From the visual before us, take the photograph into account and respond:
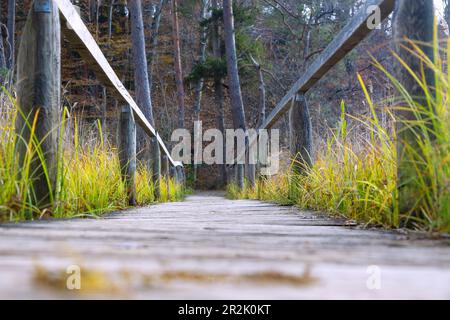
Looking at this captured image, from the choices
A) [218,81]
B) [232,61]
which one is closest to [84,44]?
[232,61]

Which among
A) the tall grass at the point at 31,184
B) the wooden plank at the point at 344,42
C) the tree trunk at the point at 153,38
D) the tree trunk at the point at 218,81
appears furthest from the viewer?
the tree trunk at the point at 153,38

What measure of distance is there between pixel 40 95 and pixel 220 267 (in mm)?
1207

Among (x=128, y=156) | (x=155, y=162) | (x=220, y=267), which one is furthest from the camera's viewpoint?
(x=155, y=162)

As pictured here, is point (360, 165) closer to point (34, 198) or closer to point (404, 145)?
point (404, 145)

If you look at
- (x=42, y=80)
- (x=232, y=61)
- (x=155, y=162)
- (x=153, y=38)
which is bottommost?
(x=155, y=162)

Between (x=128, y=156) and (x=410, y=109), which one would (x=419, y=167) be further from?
(x=128, y=156)

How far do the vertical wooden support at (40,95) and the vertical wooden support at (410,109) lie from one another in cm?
125

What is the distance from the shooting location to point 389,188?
5.34ft

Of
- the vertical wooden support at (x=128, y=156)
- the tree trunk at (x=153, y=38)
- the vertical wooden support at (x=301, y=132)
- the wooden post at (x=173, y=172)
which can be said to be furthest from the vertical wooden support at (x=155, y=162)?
the tree trunk at (x=153, y=38)

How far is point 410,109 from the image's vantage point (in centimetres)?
139

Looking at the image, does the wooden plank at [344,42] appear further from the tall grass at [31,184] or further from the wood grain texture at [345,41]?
the tall grass at [31,184]

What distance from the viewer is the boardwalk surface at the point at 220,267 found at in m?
0.64

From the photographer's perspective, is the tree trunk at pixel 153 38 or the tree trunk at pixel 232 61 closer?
the tree trunk at pixel 232 61

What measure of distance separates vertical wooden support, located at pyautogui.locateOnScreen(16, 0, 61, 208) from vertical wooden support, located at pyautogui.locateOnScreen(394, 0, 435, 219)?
125cm
